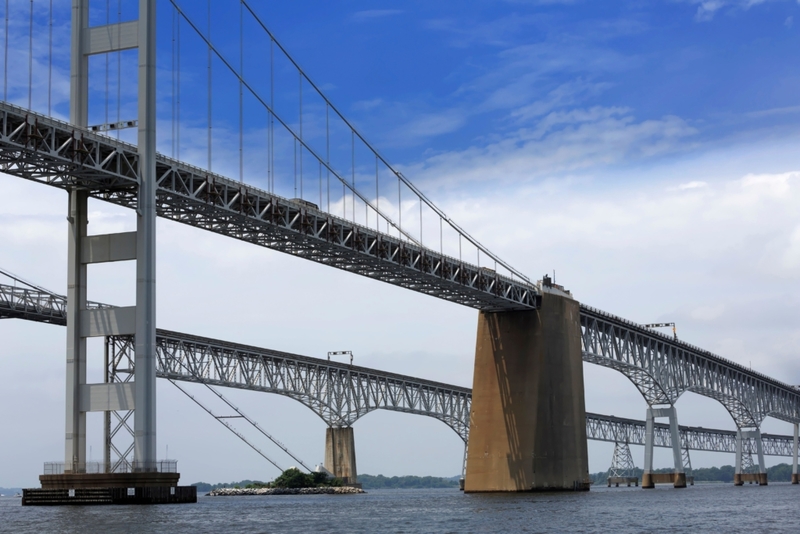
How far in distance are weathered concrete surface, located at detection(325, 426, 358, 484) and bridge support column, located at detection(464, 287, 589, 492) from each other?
99.3ft

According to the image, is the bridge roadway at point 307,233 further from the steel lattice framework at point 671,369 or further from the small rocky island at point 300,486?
the small rocky island at point 300,486

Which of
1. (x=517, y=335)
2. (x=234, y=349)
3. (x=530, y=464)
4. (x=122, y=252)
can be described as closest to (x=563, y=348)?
(x=517, y=335)

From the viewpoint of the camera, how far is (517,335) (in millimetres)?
75312

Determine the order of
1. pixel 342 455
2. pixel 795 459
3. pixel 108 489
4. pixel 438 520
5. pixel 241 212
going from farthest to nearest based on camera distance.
→ pixel 795 459
pixel 342 455
pixel 241 212
pixel 438 520
pixel 108 489

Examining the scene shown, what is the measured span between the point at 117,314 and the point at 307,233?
51.7 feet

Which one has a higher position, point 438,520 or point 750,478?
point 438,520

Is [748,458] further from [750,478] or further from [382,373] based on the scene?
[382,373]

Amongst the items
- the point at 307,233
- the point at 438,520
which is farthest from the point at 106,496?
the point at 307,233

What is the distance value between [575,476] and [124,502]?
41391mm

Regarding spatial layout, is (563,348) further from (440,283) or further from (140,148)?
(140,148)

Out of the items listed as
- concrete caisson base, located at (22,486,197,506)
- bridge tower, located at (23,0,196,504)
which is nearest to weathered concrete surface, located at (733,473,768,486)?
bridge tower, located at (23,0,196,504)

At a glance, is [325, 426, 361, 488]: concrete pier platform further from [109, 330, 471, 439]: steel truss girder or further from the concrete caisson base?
the concrete caisson base

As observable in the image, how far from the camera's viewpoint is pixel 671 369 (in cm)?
9912

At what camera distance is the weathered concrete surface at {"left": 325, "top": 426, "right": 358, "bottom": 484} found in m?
104
